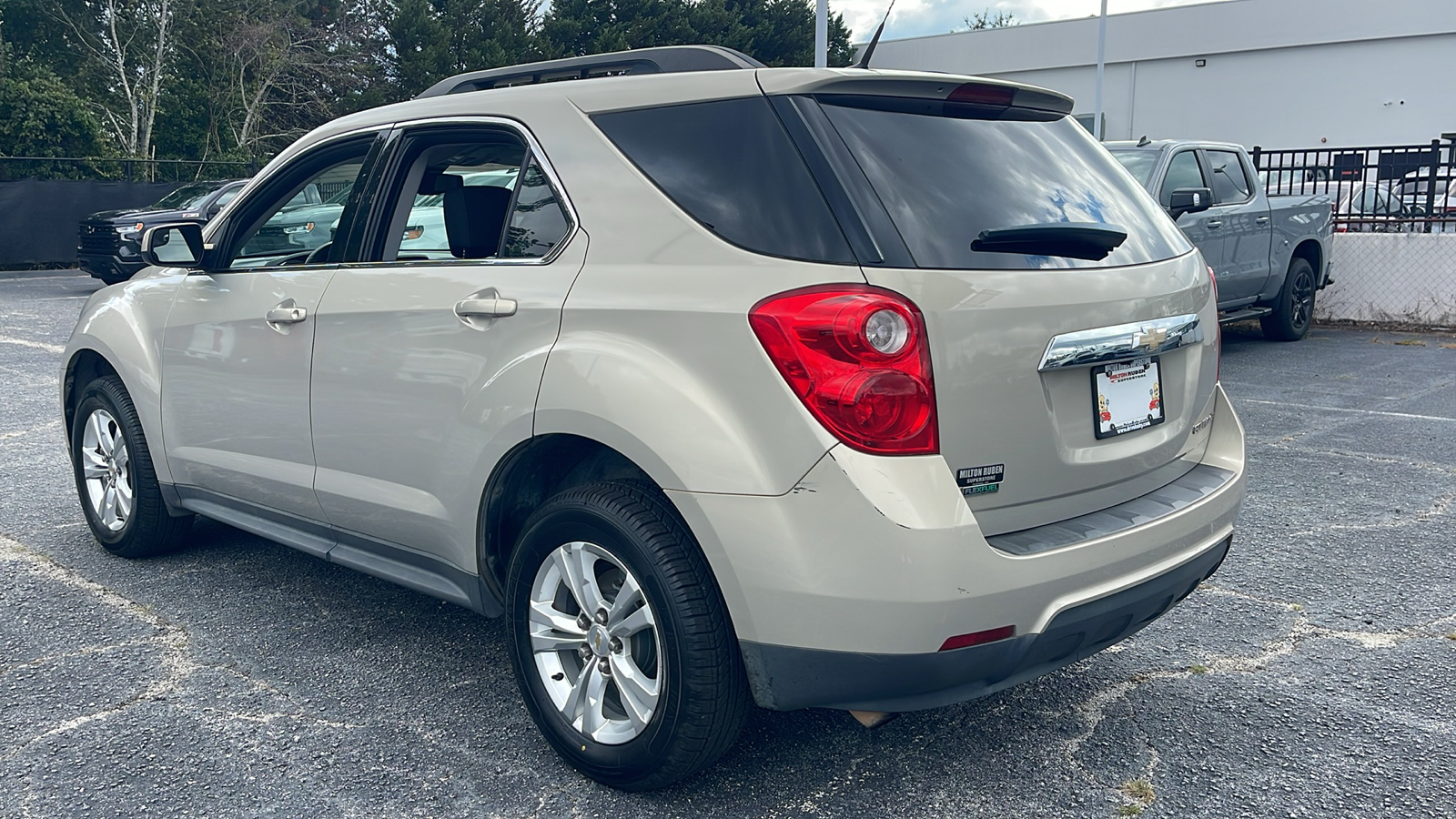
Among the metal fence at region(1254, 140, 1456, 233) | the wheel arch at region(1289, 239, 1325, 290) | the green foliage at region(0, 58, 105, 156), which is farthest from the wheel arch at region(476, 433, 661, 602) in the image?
the green foliage at region(0, 58, 105, 156)

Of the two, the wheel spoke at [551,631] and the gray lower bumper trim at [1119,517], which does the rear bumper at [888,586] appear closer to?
the gray lower bumper trim at [1119,517]

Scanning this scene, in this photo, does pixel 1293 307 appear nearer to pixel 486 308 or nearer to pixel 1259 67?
pixel 486 308

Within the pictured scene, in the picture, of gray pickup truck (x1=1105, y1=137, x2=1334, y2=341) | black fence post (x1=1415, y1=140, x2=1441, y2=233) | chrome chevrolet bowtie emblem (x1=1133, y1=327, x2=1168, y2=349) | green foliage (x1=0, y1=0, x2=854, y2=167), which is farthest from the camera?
green foliage (x1=0, y1=0, x2=854, y2=167)

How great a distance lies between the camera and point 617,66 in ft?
11.2

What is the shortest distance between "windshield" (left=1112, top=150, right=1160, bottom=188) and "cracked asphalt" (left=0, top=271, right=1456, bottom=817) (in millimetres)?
4982

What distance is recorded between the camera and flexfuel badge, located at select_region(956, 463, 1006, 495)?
2.54 meters

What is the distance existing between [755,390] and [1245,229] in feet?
29.7

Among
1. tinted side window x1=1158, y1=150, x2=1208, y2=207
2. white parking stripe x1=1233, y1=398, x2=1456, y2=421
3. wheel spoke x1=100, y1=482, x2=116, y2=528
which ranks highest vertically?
tinted side window x1=1158, y1=150, x2=1208, y2=207

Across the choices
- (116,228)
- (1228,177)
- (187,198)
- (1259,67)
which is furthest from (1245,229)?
(1259,67)

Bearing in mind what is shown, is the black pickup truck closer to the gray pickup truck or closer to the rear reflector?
the gray pickup truck

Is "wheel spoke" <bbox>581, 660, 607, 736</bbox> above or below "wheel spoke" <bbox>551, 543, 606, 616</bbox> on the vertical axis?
below

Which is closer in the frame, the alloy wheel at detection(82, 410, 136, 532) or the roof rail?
the roof rail

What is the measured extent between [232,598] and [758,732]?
2.24 m

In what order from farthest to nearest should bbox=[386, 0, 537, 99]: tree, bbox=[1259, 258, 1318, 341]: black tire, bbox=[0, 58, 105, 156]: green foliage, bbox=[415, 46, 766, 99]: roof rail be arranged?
bbox=[386, 0, 537, 99]: tree < bbox=[0, 58, 105, 156]: green foliage < bbox=[1259, 258, 1318, 341]: black tire < bbox=[415, 46, 766, 99]: roof rail
